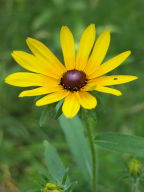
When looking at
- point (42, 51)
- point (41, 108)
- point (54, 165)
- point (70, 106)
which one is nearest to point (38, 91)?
point (70, 106)

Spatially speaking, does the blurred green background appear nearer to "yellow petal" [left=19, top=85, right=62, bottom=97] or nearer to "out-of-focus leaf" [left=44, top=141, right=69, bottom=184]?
"out-of-focus leaf" [left=44, top=141, right=69, bottom=184]

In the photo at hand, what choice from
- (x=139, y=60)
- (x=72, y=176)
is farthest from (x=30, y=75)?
(x=139, y=60)

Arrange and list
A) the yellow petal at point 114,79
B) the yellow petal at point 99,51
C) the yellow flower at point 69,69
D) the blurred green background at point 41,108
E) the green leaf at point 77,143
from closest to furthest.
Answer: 1. the yellow petal at point 114,79
2. the yellow flower at point 69,69
3. the yellow petal at point 99,51
4. the green leaf at point 77,143
5. the blurred green background at point 41,108

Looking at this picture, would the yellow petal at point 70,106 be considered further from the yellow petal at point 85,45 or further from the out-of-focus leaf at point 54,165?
the out-of-focus leaf at point 54,165

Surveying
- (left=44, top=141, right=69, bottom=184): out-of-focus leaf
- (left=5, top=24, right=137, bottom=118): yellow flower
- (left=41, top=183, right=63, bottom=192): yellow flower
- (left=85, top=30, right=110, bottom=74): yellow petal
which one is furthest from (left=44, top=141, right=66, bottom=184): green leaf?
(left=85, top=30, right=110, bottom=74): yellow petal

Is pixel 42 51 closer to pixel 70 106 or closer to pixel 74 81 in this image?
pixel 74 81

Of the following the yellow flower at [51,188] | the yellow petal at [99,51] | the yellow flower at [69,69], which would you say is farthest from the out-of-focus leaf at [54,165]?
the yellow petal at [99,51]
